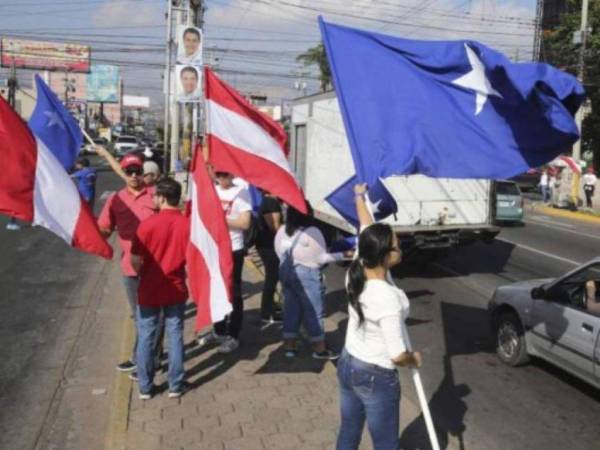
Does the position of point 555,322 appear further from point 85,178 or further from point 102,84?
point 102,84

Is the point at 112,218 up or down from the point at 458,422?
up

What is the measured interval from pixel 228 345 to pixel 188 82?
9.44m

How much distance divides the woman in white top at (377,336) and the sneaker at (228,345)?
3.00 metres

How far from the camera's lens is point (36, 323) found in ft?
25.6

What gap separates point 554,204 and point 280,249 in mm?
23932

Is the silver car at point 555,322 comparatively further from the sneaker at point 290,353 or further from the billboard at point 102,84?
the billboard at point 102,84

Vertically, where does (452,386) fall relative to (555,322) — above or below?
below

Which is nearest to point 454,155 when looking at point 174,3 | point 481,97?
point 481,97

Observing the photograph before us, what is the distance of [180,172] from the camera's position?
16125 mm

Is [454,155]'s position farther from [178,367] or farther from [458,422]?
[178,367]

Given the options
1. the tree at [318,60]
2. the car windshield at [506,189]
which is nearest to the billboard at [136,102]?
the tree at [318,60]

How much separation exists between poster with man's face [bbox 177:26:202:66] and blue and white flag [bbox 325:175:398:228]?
1020 cm

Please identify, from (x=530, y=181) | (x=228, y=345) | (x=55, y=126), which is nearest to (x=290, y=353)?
(x=228, y=345)

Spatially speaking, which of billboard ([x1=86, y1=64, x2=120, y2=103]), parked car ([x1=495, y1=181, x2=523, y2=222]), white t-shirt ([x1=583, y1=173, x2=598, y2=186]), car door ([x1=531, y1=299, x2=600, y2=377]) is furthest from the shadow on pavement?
billboard ([x1=86, y1=64, x2=120, y2=103])
